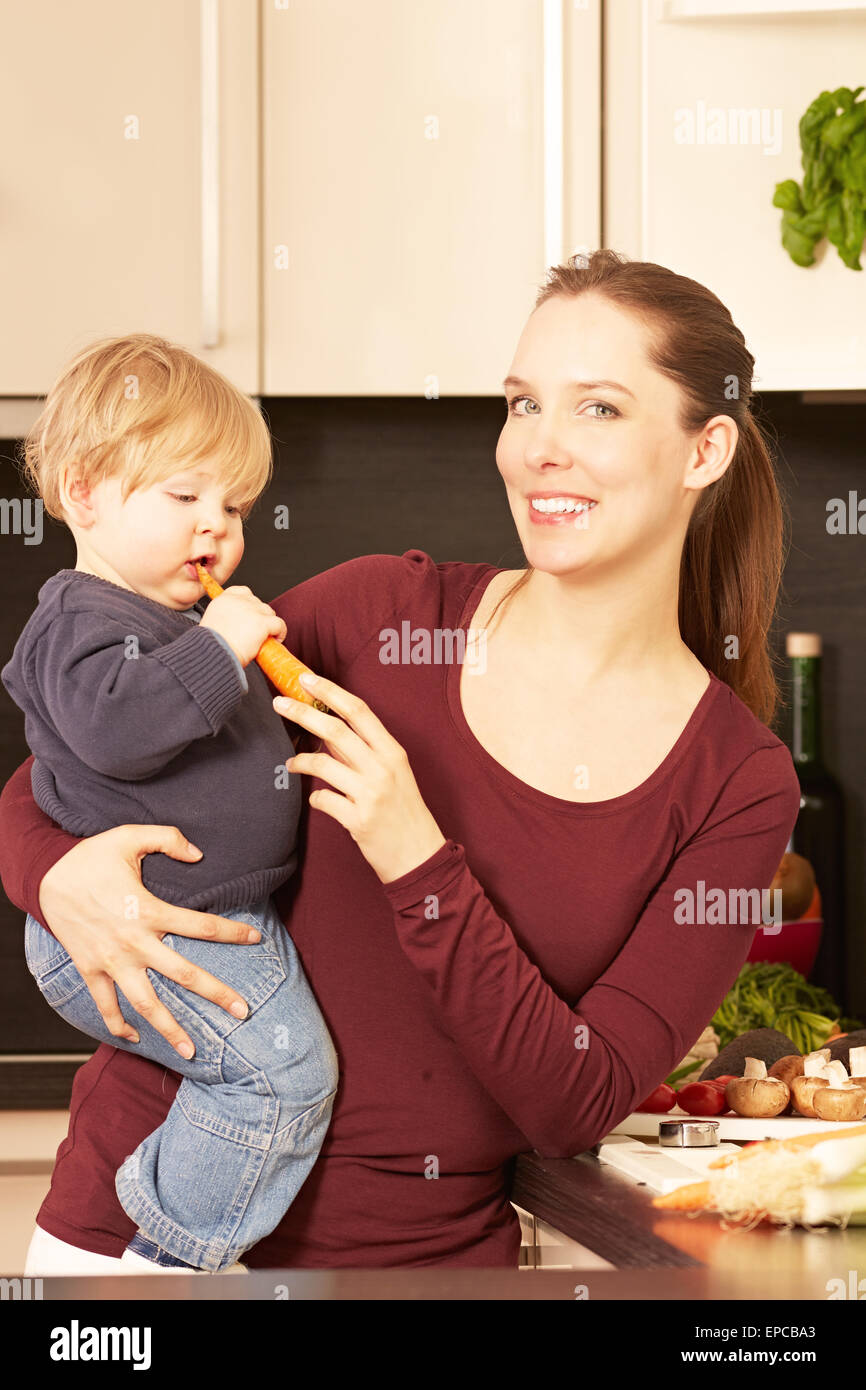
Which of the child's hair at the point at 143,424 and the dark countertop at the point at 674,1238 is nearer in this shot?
the dark countertop at the point at 674,1238

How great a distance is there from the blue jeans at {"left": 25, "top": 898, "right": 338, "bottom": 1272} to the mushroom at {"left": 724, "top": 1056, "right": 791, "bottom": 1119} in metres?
0.41

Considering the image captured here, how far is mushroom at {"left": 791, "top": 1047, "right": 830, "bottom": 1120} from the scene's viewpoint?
1273 mm

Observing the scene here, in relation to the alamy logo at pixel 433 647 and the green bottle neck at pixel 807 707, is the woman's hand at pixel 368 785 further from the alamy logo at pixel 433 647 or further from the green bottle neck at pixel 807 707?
the green bottle neck at pixel 807 707

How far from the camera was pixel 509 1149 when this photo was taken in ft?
3.87

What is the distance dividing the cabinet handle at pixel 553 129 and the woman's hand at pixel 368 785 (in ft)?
3.76

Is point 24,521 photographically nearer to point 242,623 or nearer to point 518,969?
point 242,623

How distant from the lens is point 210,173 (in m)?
1.93

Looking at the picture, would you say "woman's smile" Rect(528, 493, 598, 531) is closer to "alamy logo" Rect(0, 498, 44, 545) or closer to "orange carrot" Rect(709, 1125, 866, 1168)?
"orange carrot" Rect(709, 1125, 866, 1168)

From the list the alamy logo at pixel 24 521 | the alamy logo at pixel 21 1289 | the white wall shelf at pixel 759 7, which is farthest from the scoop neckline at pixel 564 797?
the alamy logo at pixel 24 521

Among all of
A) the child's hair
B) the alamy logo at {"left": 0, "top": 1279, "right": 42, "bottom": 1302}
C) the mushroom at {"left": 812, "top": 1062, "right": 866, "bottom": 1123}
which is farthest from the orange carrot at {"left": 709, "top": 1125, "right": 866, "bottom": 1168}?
the child's hair

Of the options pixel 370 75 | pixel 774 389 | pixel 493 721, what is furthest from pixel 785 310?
pixel 493 721

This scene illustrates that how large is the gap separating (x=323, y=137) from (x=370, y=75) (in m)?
0.10

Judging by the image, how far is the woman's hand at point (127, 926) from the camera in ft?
3.41
